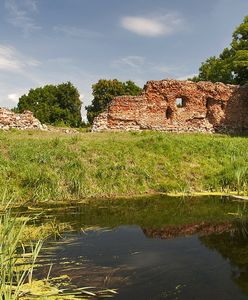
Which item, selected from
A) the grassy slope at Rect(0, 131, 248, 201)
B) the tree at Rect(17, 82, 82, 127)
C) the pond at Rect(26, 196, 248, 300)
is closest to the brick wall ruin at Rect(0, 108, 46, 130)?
the grassy slope at Rect(0, 131, 248, 201)

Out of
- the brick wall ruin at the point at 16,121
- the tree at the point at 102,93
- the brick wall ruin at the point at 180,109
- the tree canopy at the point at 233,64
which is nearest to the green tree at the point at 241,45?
the tree canopy at the point at 233,64

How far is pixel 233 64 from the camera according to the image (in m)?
33.2

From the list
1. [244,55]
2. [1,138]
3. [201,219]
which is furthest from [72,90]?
[201,219]

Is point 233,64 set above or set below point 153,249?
above

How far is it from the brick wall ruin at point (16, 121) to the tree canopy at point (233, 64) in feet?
49.6

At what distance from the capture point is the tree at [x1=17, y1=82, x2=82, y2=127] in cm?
5009

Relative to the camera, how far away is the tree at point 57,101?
50094 mm

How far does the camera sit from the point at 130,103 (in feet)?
80.3

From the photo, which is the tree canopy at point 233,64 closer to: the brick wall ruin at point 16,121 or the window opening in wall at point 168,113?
the window opening in wall at point 168,113

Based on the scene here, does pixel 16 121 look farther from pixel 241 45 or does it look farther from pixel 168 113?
pixel 241 45

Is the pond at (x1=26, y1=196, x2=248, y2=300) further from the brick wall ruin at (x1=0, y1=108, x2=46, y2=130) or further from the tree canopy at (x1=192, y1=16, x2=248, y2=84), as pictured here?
the tree canopy at (x1=192, y1=16, x2=248, y2=84)

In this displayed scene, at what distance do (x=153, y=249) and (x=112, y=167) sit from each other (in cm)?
624

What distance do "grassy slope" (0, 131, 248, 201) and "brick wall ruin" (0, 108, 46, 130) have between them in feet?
22.0

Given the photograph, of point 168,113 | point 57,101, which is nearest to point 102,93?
point 57,101
